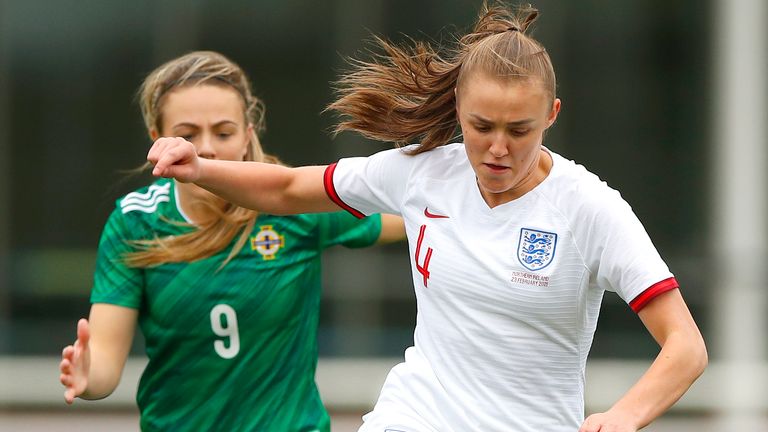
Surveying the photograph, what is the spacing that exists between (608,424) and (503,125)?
766 millimetres

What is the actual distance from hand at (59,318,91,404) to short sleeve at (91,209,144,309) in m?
0.35

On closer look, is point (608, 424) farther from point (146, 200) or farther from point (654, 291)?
point (146, 200)

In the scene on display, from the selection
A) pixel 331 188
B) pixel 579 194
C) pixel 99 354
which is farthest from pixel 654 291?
pixel 99 354

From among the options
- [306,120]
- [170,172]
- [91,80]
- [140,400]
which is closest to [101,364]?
[140,400]

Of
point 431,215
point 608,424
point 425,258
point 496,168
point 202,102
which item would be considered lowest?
point 608,424

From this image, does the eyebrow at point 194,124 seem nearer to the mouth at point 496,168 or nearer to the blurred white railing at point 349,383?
the mouth at point 496,168

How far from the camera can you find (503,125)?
3.35 m

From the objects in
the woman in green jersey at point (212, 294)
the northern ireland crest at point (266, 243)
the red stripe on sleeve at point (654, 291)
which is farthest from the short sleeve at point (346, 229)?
the red stripe on sleeve at point (654, 291)

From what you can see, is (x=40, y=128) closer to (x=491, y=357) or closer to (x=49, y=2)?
(x=49, y=2)

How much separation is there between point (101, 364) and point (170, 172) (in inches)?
33.4

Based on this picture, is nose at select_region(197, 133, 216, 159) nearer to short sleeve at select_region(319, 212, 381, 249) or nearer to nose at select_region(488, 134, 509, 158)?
short sleeve at select_region(319, 212, 381, 249)

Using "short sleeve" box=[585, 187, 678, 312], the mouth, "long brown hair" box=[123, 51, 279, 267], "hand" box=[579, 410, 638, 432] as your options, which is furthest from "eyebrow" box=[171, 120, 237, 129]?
"hand" box=[579, 410, 638, 432]

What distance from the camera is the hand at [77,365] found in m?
3.84

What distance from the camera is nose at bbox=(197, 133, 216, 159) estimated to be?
165 inches
